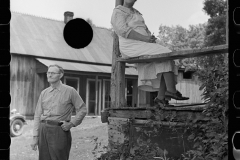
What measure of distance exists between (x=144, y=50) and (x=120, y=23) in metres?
0.47

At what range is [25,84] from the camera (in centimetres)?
1656

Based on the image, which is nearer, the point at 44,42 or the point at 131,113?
the point at 131,113

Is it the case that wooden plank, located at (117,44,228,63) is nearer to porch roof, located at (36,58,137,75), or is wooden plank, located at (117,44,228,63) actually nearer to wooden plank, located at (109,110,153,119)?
wooden plank, located at (109,110,153,119)

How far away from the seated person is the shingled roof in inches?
470

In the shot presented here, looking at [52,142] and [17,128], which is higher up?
[52,142]

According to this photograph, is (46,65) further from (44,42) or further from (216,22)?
(216,22)

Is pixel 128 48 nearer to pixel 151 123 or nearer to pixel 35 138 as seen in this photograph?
pixel 151 123

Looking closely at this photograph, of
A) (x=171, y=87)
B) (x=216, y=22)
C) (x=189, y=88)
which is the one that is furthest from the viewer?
(x=189, y=88)

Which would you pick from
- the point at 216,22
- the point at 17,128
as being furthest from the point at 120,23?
the point at 216,22

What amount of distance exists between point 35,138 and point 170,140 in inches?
60.3

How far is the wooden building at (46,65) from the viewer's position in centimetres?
1617

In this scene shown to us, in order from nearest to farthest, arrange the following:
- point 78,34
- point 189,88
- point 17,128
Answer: point 78,34, point 17,128, point 189,88

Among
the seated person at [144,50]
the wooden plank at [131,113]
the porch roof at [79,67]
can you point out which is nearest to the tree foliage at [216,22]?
the porch roof at [79,67]
